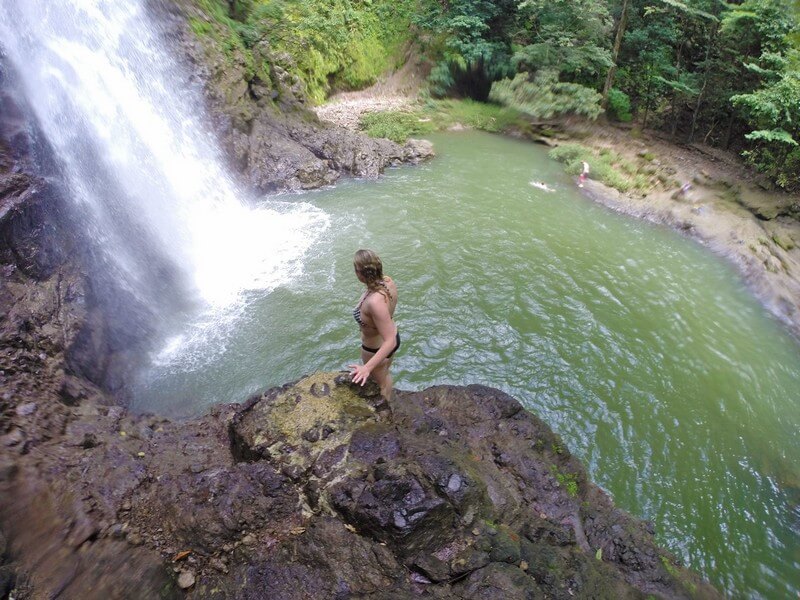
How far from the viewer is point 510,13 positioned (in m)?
20.8

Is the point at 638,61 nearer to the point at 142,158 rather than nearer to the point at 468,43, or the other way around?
the point at 468,43

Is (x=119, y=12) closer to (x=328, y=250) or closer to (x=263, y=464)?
(x=328, y=250)

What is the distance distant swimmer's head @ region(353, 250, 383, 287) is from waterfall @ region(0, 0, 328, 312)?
16.2 ft

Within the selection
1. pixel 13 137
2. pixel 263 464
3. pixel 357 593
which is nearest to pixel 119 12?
pixel 13 137

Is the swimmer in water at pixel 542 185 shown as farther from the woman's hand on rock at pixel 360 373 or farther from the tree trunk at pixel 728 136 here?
the woman's hand on rock at pixel 360 373

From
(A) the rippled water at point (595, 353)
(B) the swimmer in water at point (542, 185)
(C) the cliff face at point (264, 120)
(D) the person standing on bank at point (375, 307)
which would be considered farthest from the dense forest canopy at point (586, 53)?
(D) the person standing on bank at point (375, 307)

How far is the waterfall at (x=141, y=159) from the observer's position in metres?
7.59

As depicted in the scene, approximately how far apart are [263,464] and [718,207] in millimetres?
14177

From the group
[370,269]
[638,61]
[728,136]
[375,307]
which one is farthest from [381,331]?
[638,61]

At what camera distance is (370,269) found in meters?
4.07

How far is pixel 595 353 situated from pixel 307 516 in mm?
5881

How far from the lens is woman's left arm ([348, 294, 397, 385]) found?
4152 mm

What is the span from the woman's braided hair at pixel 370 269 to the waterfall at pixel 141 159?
492 centimetres

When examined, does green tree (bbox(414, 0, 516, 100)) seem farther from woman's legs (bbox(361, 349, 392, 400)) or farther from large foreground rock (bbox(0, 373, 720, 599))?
large foreground rock (bbox(0, 373, 720, 599))
